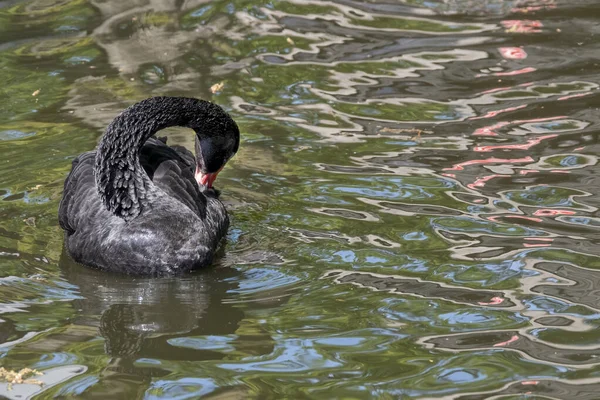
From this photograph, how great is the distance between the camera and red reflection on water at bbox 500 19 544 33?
35.4 ft

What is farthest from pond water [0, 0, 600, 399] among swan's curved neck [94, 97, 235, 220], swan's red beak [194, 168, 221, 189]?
swan's curved neck [94, 97, 235, 220]

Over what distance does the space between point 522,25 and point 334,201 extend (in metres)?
4.28

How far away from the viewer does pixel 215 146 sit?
24.2 feet

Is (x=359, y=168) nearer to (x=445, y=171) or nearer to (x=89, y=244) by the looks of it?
(x=445, y=171)

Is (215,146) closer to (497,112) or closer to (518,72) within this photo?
(497,112)

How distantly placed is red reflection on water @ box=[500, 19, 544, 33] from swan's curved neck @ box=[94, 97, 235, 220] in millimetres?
4529

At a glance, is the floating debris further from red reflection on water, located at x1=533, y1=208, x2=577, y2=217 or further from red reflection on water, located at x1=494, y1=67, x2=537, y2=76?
red reflection on water, located at x1=494, y1=67, x2=537, y2=76

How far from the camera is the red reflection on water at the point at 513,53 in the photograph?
10.2 meters

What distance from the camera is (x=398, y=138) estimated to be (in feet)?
28.4

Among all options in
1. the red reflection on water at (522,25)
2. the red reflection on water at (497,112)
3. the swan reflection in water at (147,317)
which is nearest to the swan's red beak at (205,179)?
the swan reflection in water at (147,317)

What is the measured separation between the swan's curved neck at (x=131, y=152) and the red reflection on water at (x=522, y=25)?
4.53 m

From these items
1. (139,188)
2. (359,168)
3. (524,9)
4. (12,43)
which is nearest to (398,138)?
(359,168)

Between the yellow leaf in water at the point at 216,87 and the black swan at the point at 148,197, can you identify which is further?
the yellow leaf in water at the point at 216,87

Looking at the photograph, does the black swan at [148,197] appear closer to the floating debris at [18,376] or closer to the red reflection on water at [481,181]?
the floating debris at [18,376]
